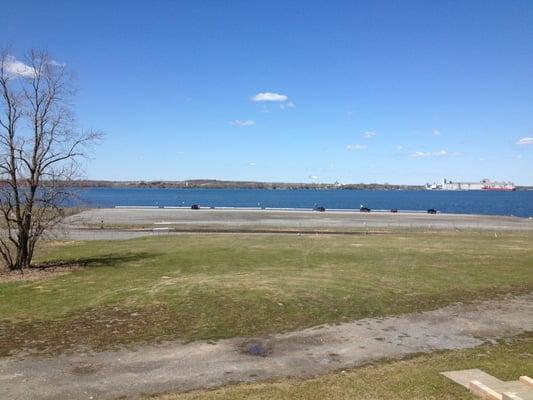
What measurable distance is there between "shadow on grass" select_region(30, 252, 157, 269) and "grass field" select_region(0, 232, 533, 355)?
0.11 meters

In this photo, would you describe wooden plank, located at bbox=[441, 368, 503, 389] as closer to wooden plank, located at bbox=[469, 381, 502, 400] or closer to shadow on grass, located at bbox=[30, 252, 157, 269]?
wooden plank, located at bbox=[469, 381, 502, 400]

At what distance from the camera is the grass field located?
13.5m

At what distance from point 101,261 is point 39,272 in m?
3.90

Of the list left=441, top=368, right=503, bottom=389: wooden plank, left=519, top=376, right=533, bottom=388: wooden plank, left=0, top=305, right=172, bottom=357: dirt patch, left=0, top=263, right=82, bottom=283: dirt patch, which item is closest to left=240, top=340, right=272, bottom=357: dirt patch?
left=0, top=305, right=172, bottom=357: dirt patch

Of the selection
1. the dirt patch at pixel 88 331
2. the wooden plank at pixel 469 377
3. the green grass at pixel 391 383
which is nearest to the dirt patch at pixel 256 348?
the green grass at pixel 391 383

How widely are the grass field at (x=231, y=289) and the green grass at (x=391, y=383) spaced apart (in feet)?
12.1

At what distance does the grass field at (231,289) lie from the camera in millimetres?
13461

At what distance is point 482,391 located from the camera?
26.4 feet

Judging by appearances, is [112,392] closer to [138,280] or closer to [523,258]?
[138,280]

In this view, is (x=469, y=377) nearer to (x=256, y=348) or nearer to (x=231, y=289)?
(x=256, y=348)

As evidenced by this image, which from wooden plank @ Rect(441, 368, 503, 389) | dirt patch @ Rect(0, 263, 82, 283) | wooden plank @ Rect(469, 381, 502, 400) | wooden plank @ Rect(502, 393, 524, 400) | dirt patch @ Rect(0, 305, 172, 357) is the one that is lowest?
dirt patch @ Rect(0, 263, 82, 283)

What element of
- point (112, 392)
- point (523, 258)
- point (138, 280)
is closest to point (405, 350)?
point (112, 392)

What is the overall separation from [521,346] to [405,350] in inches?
113

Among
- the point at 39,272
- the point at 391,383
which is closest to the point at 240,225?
the point at 39,272
